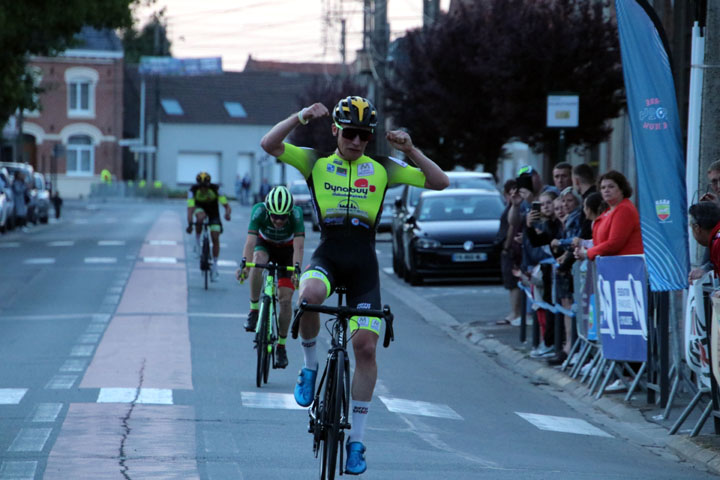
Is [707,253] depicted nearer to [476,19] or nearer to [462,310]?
[462,310]

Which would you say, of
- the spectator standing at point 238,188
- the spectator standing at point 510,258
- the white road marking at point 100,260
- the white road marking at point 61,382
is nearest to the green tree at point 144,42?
the spectator standing at point 238,188

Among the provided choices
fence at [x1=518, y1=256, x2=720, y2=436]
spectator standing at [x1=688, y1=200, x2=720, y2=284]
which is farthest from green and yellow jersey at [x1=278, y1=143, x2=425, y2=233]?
fence at [x1=518, y1=256, x2=720, y2=436]

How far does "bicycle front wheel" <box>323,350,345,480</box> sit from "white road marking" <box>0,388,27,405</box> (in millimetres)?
3820

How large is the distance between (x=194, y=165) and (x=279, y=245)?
7951 cm

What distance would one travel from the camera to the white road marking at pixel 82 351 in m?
13.2

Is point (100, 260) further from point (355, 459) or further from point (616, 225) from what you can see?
point (355, 459)

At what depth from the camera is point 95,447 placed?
319 inches

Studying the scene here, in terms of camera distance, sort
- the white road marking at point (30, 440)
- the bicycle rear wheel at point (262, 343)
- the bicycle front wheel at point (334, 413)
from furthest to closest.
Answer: the bicycle rear wheel at point (262, 343)
the white road marking at point (30, 440)
the bicycle front wheel at point (334, 413)

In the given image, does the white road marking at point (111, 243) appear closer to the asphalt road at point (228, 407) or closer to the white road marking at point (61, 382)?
the asphalt road at point (228, 407)

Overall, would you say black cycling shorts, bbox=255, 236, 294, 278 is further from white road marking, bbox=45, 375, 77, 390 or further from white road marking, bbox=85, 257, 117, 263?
white road marking, bbox=85, 257, 117, 263

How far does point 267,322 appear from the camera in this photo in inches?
452

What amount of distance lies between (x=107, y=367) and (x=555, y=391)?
13.1 feet

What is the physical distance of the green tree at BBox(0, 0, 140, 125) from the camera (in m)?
31.5

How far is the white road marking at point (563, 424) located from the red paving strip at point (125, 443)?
2584 millimetres
